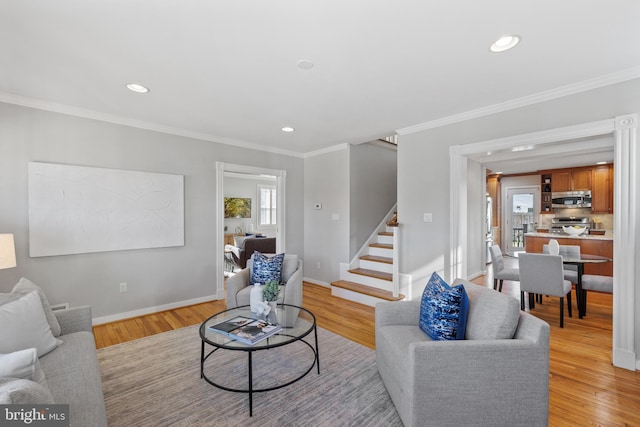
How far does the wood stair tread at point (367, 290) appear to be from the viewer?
13.0 feet

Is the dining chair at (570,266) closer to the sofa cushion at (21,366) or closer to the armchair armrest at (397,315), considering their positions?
the armchair armrest at (397,315)

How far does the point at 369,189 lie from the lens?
17.2ft

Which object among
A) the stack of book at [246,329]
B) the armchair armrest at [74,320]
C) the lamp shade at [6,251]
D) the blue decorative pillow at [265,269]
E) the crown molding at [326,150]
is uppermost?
the crown molding at [326,150]

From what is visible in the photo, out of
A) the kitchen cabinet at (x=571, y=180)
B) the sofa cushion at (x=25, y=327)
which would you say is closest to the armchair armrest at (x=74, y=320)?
the sofa cushion at (x=25, y=327)

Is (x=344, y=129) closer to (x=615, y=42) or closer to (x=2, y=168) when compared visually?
(x=615, y=42)

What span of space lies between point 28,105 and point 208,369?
3281mm

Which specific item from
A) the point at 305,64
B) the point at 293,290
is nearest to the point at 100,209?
the point at 293,290

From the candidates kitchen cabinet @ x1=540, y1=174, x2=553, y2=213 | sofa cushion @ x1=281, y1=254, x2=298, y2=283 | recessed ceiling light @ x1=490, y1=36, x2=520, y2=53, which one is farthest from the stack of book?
kitchen cabinet @ x1=540, y1=174, x2=553, y2=213

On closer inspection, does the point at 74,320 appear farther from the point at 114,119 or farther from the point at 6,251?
the point at 114,119

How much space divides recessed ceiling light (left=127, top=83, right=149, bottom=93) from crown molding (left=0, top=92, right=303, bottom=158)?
1005mm

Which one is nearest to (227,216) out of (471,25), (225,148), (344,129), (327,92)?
(225,148)

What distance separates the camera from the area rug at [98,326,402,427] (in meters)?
1.86

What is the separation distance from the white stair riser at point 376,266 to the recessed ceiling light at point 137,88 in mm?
3769

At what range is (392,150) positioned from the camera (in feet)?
18.7
